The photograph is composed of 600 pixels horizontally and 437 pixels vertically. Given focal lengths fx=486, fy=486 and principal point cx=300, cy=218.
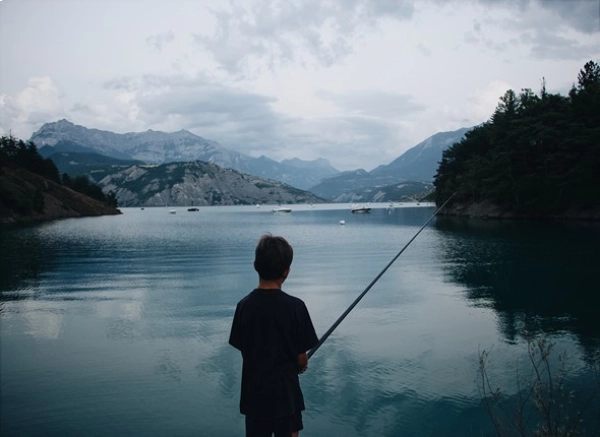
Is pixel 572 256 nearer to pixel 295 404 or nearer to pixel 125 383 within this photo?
pixel 125 383

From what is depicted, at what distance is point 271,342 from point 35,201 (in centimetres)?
11609

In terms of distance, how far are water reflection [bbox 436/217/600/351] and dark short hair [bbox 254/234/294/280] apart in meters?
10.6

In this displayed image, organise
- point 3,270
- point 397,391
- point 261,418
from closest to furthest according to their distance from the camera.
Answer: point 261,418 → point 397,391 → point 3,270

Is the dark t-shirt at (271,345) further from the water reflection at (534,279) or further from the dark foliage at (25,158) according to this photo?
the dark foliage at (25,158)

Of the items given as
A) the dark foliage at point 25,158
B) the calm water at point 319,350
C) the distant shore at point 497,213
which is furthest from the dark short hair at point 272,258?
the dark foliage at point 25,158

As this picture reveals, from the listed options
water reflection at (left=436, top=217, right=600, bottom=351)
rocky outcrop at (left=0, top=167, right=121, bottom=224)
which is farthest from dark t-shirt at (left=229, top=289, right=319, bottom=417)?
rocky outcrop at (left=0, top=167, right=121, bottom=224)

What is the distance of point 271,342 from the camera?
4777 mm

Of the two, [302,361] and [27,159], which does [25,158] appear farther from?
[302,361]

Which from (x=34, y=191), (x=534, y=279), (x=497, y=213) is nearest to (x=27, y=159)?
(x=34, y=191)

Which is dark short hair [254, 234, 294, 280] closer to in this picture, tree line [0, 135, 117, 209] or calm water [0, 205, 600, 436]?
calm water [0, 205, 600, 436]

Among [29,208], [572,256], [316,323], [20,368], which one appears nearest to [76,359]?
[20,368]

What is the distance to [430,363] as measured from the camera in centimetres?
1323

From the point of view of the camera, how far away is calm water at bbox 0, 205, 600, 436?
10.2 metres

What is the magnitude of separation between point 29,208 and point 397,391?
108 metres
